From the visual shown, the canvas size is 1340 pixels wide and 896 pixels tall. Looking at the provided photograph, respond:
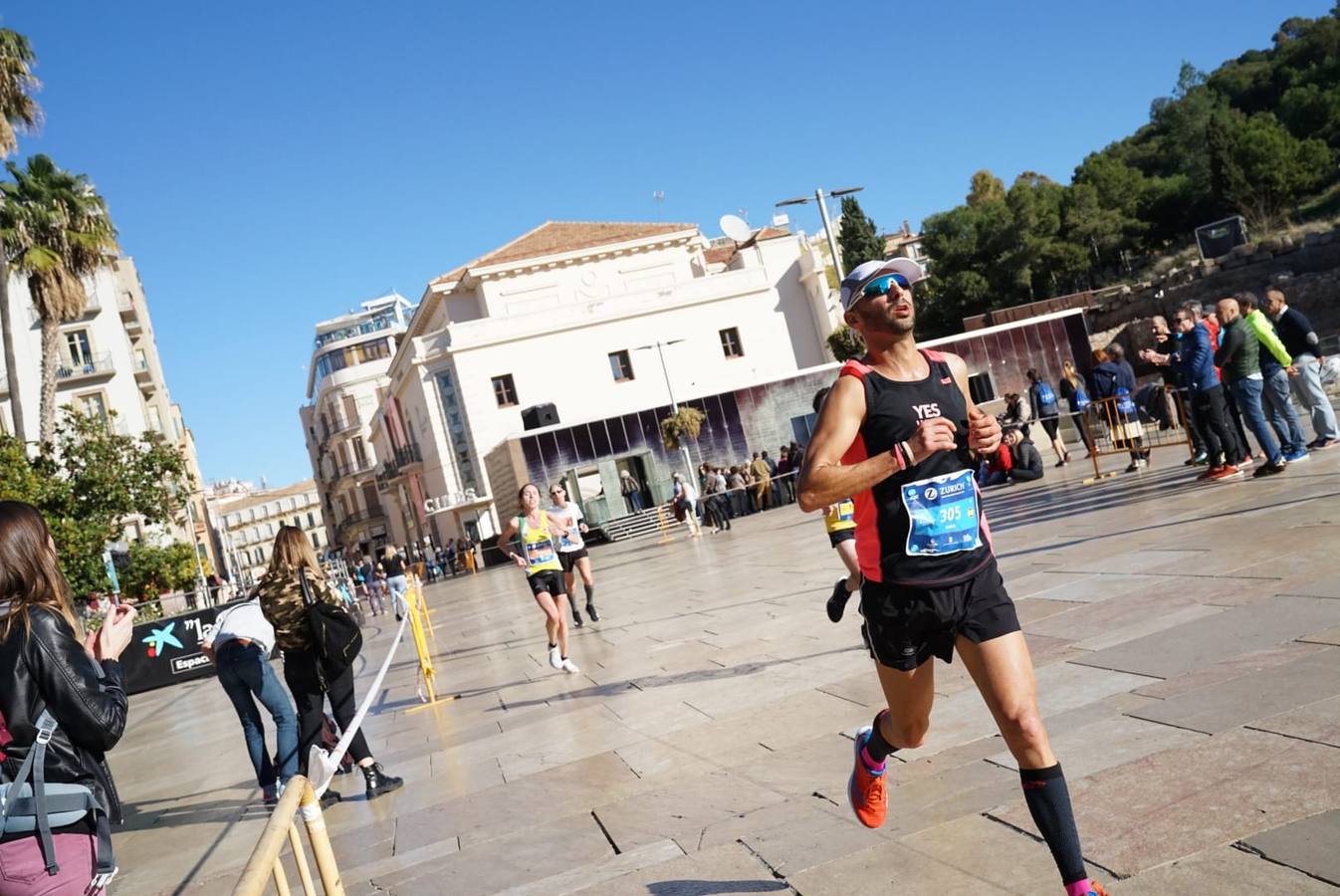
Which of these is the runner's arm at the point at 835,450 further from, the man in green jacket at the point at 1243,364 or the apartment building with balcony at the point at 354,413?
the apartment building with balcony at the point at 354,413

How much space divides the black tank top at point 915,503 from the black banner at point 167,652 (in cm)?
1807

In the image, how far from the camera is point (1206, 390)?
11133 millimetres

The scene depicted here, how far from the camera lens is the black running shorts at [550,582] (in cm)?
966

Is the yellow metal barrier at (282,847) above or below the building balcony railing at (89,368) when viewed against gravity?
below

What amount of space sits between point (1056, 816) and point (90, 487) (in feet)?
89.3

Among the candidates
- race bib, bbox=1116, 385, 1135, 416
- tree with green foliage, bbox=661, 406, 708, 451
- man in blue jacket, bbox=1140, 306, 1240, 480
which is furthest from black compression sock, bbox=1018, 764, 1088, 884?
tree with green foliage, bbox=661, 406, 708, 451

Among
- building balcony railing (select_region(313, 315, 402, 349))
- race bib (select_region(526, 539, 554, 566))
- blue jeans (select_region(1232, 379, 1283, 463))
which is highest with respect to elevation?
building balcony railing (select_region(313, 315, 402, 349))

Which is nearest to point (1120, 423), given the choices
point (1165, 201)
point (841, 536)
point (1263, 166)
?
point (841, 536)

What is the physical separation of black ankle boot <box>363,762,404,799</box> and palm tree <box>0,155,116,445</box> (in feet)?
74.1

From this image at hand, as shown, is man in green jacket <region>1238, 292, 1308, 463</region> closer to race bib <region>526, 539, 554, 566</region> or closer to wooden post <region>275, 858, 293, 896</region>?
race bib <region>526, 539, 554, 566</region>

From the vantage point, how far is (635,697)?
25.1 ft

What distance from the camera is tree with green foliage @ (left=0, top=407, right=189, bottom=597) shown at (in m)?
22.6

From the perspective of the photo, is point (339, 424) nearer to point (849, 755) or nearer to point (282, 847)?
point (849, 755)

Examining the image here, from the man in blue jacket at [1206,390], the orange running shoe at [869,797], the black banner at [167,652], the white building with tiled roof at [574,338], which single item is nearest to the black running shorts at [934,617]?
the orange running shoe at [869,797]
